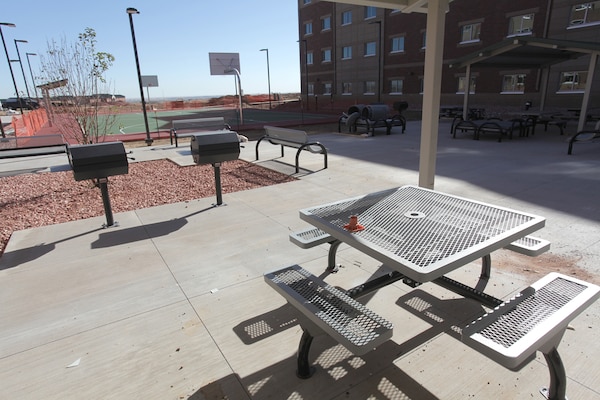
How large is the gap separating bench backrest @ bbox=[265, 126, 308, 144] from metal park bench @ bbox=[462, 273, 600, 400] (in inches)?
255

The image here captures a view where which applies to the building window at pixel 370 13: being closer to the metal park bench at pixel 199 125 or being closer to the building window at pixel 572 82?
the building window at pixel 572 82

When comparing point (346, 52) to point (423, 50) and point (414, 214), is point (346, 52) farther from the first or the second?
point (414, 214)

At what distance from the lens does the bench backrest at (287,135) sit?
8336 mm

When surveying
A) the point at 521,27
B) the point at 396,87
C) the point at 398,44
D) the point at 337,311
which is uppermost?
the point at 398,44

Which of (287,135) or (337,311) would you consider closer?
(337,311)

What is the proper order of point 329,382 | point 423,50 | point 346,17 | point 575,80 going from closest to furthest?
1. point 329,382
2. point 575,80
3. point 423,50
4. point 346,17

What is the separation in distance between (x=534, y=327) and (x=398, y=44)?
119 ft

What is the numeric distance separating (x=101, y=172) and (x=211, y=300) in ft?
8.61

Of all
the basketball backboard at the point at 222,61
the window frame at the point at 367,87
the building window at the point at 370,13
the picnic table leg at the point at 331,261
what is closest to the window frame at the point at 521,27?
the window frame at the point at 367,87

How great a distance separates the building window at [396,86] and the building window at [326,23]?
1184 cm

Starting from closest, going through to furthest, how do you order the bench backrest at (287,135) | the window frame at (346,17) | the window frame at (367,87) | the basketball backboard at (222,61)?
the bench backrest at (287,135) → the basketball backboard at (222,61) → the window frame at (367,87) → the window frame at (346,17)

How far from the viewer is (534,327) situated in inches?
73.7

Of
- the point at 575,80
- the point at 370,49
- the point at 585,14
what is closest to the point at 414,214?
the point at 575,80

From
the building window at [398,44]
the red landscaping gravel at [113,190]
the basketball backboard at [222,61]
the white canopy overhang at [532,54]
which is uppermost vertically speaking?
the building window at [398,44]
